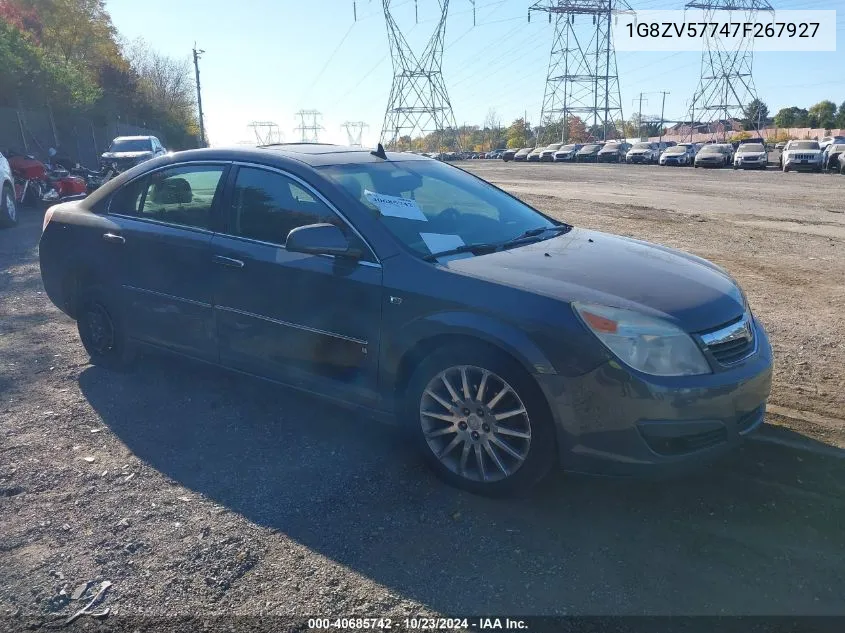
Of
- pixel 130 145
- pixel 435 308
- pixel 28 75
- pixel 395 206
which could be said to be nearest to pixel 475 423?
pixel 435 308

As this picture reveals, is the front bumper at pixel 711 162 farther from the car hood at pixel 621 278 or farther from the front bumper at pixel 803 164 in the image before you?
the car hood at pixel 621 278

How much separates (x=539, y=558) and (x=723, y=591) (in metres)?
0.74

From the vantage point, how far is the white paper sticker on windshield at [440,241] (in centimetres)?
397

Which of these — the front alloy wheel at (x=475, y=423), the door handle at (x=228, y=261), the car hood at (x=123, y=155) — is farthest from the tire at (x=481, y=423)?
the car hood at (x=123, y=155)

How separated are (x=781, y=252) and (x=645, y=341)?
778 cm

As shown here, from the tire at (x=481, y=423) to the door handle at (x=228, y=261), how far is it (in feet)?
4.49

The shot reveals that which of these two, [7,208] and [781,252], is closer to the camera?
[781,252]

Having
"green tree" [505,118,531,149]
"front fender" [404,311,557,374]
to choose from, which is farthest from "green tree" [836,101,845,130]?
"front fender" [404,311,557,374]

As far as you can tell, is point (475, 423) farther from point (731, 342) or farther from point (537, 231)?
point (537, 231)

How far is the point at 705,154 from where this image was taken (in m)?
44.3

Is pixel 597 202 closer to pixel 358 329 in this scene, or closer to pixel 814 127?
pixel 358 329

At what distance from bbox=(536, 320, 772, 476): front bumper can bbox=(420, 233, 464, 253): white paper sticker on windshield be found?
1030 millimetres

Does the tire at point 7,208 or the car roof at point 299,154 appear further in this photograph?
the tire at point 7,208

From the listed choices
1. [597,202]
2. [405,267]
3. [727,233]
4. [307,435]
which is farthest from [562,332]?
[597,202]
